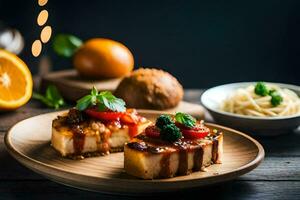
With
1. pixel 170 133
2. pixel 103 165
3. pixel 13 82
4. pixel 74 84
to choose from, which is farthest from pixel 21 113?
pixel 170 133

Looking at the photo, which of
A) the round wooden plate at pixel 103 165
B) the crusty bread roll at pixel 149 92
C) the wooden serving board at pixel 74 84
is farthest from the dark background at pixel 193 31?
the round wooden plate at pixel 103 165

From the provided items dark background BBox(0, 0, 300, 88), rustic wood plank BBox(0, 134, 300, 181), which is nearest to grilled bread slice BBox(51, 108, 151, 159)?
rustic wood plank BBox(0, 134, 300, 181)

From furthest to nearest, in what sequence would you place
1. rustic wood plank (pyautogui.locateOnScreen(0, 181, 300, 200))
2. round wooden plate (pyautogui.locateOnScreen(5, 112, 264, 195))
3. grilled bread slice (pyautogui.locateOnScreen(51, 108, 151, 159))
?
grilled bread slice (pyautogui.locateOnScreen(51, 108, 151, 159))
rustic wood plank (pyautogui.locateOnScreen(0, 181, 300, 200))
round wooden plate (pyautogui.locateOnScreen(5, 112, 264, 195))

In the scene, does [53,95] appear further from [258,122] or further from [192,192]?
[192,192]

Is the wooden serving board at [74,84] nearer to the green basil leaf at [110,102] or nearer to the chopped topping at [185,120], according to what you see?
the green basil leaf at [110,102]

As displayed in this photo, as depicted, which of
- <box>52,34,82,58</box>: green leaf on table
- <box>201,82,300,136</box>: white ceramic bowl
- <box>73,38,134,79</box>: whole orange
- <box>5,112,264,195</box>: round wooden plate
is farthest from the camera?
<box>52,34,82,58</box>: green leaf on table

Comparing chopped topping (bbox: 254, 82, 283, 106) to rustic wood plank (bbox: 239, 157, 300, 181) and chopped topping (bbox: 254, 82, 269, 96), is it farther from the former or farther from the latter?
rustic wood plank (bbox: 239, 157, 300, 181)
